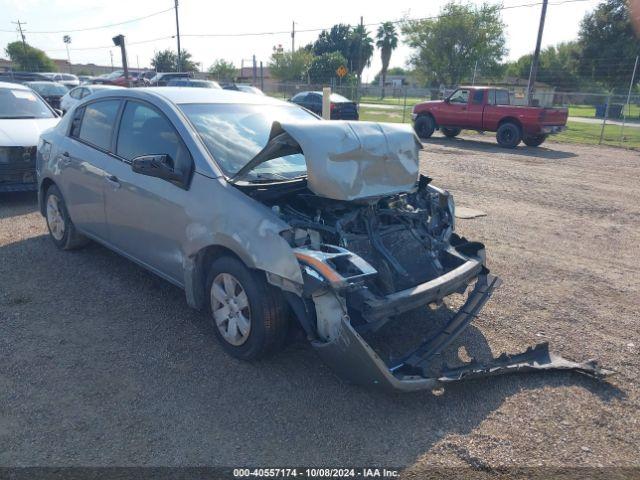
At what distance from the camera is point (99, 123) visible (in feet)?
16.0

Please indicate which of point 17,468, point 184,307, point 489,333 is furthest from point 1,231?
point 489,333

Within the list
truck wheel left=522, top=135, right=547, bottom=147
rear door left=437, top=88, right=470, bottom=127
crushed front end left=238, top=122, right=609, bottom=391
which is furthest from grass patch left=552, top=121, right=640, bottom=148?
crushed front end left=238, top=122, right=609, bottom=391

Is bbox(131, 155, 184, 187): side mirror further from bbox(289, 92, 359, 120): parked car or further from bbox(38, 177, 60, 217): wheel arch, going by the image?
bbox(289, 92, 359, 120): parked car

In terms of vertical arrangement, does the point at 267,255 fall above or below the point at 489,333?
above

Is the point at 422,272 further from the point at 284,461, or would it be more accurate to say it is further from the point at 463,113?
the point at 463,113

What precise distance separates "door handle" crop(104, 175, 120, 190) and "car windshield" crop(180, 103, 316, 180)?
0.89 m

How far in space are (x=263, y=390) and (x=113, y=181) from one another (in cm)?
238

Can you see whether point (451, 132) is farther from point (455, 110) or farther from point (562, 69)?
point (562, 69)

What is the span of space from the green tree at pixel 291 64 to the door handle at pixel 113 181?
53.4 meters

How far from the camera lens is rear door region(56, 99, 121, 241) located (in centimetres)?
470

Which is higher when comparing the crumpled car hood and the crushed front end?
the crumpled car hood

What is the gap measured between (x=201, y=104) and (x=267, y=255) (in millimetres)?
1837

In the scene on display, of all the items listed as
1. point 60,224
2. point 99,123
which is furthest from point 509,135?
point 60,224

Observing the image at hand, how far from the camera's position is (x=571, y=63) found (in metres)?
42.8
